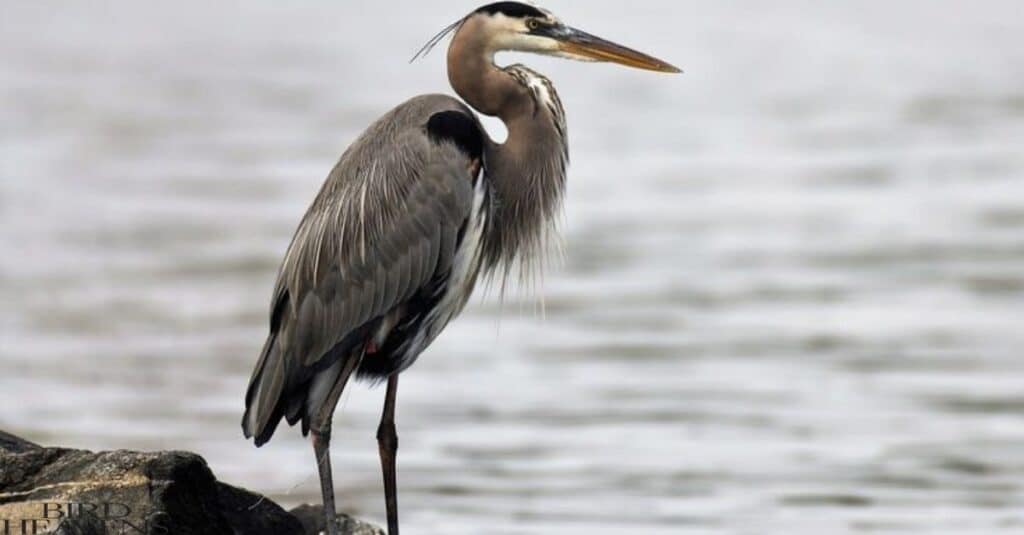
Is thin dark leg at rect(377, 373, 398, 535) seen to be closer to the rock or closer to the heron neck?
the rock

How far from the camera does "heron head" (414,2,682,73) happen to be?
7.57 meters

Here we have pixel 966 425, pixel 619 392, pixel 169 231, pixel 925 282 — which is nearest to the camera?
pixel 966 425

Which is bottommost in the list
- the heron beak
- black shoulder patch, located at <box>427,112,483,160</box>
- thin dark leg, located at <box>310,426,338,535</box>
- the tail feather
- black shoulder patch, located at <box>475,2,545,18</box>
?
thin dark leg, located at <box>310,426,338,535</box>

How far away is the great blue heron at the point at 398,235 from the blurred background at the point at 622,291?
50.9 inches

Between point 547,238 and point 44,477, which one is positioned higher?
point 547,238

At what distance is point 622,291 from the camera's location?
44.3ft

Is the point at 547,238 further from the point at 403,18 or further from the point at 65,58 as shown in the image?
the point at 403,18

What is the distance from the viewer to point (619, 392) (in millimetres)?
10992

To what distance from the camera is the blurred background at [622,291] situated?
942 centimetres

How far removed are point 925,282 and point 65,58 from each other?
48.1 ft

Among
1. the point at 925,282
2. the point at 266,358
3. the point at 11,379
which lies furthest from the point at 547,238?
the point at 925,282

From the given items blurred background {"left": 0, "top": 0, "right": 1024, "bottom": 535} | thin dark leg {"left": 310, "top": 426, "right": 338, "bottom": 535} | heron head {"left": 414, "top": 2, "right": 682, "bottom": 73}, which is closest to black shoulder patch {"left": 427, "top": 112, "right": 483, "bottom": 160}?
heron head {"left": 414, "top": 2, "right": 682, "bottom": 73}

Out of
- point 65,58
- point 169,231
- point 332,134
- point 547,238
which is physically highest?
point 65,58

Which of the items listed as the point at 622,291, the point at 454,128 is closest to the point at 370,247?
the point at 454,128
